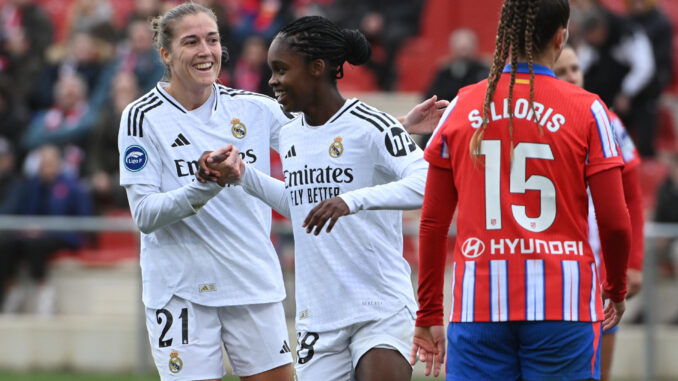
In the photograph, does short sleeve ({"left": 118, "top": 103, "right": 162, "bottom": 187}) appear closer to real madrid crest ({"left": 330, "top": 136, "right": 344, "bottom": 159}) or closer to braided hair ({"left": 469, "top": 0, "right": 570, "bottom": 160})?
real madrid crest ({"left": 330, "top": 136, "right": 344, "bottom": 159})

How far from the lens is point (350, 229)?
4.69 meters

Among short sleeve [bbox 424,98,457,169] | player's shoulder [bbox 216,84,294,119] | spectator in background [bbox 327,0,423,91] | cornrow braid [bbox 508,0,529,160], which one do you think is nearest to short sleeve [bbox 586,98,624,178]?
cornrow braid [bbox 508,0,529,160]

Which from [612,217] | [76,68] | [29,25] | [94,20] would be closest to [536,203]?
[612,217]

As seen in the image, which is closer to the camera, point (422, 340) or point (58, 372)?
point (422, 340)

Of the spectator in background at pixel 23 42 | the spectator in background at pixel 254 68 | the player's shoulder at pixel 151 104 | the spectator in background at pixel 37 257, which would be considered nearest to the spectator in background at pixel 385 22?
the spectator in background at pixel 254 68

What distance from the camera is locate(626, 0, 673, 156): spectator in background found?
11.6 m

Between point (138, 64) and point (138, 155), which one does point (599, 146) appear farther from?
point (138, 64)

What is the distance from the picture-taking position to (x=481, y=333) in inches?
150

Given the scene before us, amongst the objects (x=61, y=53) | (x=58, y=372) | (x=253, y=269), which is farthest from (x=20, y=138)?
(x=253, y=269)

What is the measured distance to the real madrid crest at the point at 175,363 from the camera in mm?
4988

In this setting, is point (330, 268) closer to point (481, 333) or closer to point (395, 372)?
point (395, 372)

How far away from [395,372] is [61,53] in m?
11.4

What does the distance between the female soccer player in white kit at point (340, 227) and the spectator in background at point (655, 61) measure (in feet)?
24.3

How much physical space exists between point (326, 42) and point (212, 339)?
56.2 inches
